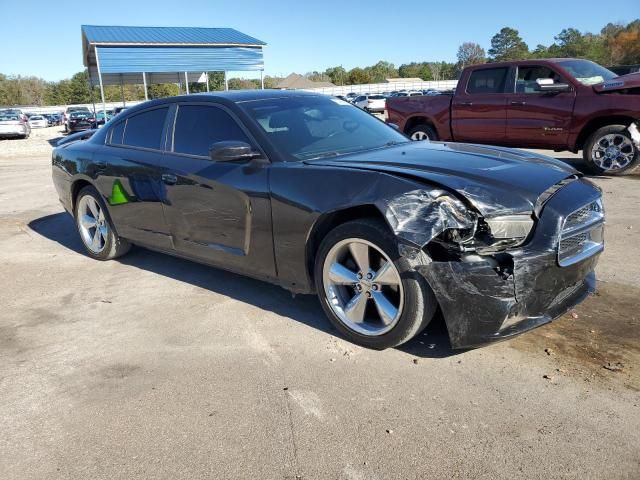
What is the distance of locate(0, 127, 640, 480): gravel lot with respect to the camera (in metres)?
2.40

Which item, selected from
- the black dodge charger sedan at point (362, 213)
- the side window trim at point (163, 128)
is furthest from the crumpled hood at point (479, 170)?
the side window trim at point (163, 128)

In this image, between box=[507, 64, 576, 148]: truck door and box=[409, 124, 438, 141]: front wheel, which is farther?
box=[409, 124, 438, 141]: front wheel

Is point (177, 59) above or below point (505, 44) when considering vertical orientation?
below

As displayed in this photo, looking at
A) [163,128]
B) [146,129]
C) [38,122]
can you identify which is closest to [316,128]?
[163,128]

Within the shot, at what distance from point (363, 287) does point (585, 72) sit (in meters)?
8.00

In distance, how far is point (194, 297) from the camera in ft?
14.8

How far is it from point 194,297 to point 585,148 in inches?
287

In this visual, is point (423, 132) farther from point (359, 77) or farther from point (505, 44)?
point (505, 44)

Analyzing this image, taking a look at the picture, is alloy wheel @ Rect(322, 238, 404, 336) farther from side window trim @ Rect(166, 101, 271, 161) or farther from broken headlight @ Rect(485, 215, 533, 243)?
side window trim @ Rect(166, 101, 271, 161)

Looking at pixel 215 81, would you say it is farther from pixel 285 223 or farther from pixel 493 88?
pixel 285 223

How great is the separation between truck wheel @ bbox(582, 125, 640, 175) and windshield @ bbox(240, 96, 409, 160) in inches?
217

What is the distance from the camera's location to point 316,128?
4.25 m

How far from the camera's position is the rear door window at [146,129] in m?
4.77

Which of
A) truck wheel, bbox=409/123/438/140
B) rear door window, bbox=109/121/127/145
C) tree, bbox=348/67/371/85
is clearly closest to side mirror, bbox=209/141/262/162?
rear door window, bbox=109/121/127/145
